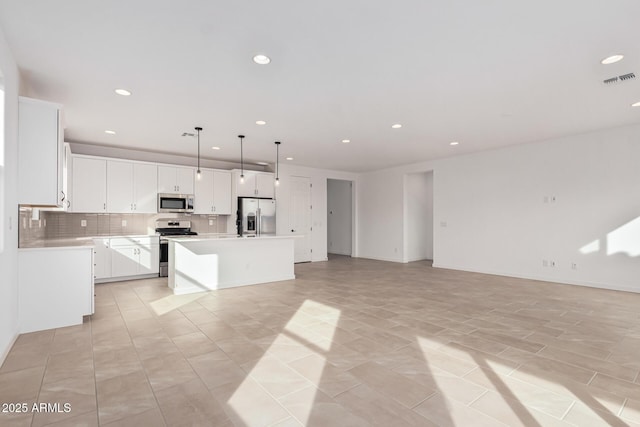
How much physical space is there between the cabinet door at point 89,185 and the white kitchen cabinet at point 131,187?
10 cm

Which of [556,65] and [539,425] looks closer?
[539,425]

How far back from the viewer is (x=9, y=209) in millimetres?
2889

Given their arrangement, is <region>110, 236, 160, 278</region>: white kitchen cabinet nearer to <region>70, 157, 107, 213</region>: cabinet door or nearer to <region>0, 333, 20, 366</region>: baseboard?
<region>70, 157, 107, 213</region>: cabinet door

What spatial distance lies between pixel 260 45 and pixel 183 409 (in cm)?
282

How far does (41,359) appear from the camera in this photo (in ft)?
8.85

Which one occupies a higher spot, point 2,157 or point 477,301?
point 2,157

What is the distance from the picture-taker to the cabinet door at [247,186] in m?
7.65

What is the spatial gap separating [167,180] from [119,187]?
902 millimetres

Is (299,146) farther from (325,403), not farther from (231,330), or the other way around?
(325,403)

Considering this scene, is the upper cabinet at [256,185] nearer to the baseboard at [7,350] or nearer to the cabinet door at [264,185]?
the cabinet door at [264,185]

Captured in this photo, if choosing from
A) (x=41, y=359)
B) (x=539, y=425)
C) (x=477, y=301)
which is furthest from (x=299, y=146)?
(x=539, y=425)

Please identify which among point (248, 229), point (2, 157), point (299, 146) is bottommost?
point (248, 229)

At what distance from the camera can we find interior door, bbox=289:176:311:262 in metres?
8.83

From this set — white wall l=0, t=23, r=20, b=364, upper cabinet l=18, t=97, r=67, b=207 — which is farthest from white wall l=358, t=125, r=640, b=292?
white wall l=0, t=23, r=20, b=364
